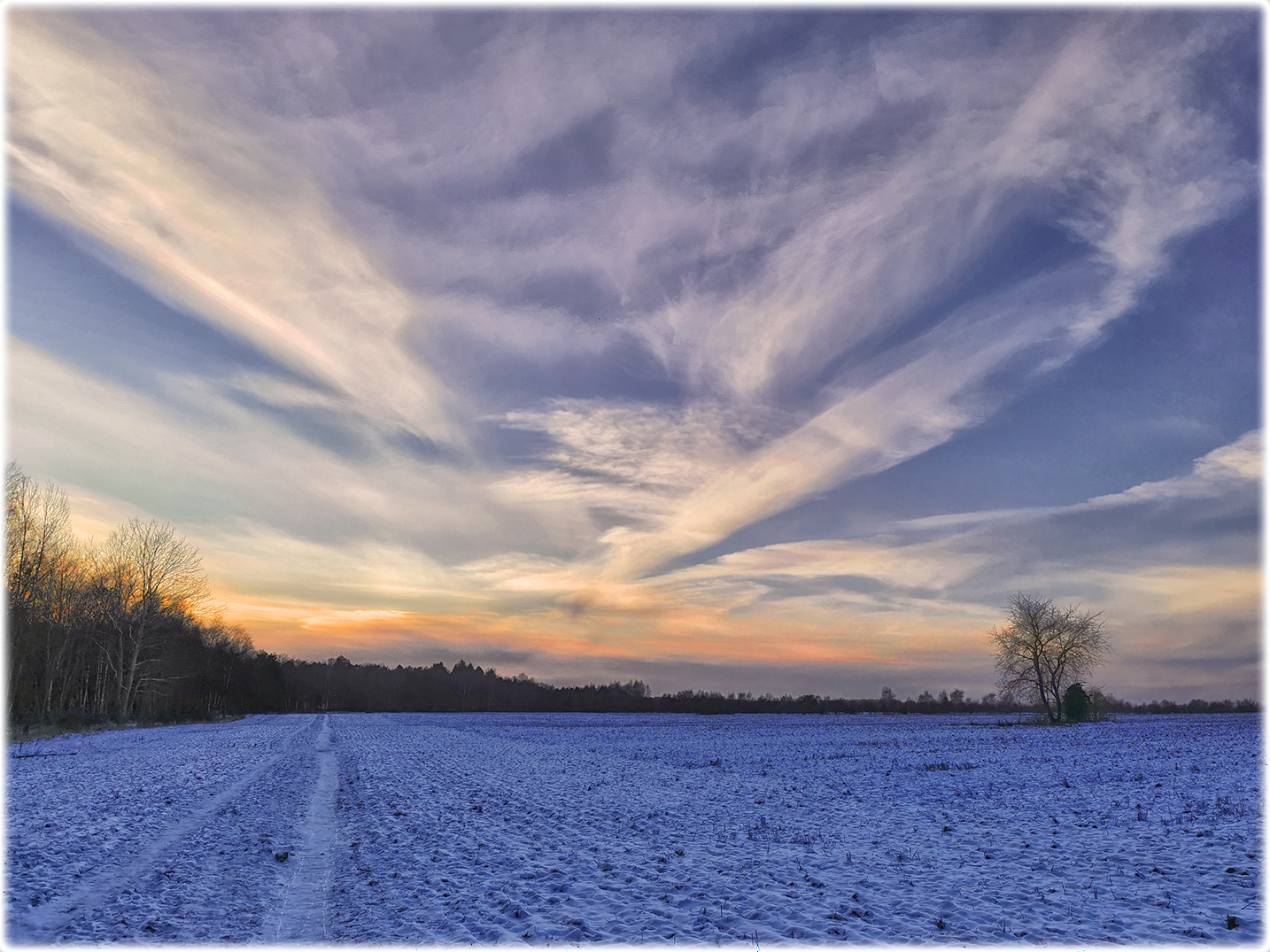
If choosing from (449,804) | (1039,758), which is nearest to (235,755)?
(449,804)

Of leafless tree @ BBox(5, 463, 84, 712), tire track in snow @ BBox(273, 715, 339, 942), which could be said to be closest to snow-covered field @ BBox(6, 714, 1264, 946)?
tire track in snow @ BBox(273, 715, 339, 942)

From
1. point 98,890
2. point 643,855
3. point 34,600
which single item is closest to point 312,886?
point 98,890

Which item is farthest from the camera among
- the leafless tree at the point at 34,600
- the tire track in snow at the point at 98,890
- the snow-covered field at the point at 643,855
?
the leafless tree at the point at 34,600

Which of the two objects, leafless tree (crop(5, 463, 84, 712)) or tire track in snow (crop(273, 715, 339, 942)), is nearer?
tire track in snow (crop(273, 715, 339, 942))

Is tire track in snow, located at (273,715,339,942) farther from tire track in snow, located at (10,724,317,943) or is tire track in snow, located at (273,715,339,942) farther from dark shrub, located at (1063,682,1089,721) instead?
dark shrub, located at (1063,682,1089,721)

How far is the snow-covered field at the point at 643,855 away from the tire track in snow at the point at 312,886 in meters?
0.06

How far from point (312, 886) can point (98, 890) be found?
329 cm

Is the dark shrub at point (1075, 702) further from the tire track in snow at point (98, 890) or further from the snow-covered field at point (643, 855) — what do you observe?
the tire track in snow at point (98, 890)

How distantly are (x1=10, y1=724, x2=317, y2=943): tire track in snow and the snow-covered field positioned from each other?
2.4 inches

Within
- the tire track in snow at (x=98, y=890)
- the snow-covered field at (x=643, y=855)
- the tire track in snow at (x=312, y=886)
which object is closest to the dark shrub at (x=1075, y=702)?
the snow-covered field at (x=643, y=855)

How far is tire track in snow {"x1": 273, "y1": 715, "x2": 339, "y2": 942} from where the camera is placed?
380 inches

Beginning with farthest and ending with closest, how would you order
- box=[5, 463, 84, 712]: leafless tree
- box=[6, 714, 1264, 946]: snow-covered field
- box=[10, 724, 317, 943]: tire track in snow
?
box=[5, 463, 84, 712]: leafless tree
box=[6, 714, 1264, 946]: snow-covered field
box=[10, 724, 317, 943]: tire track in snow

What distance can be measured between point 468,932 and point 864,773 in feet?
72.3

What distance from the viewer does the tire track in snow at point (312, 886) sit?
9.66 meters
